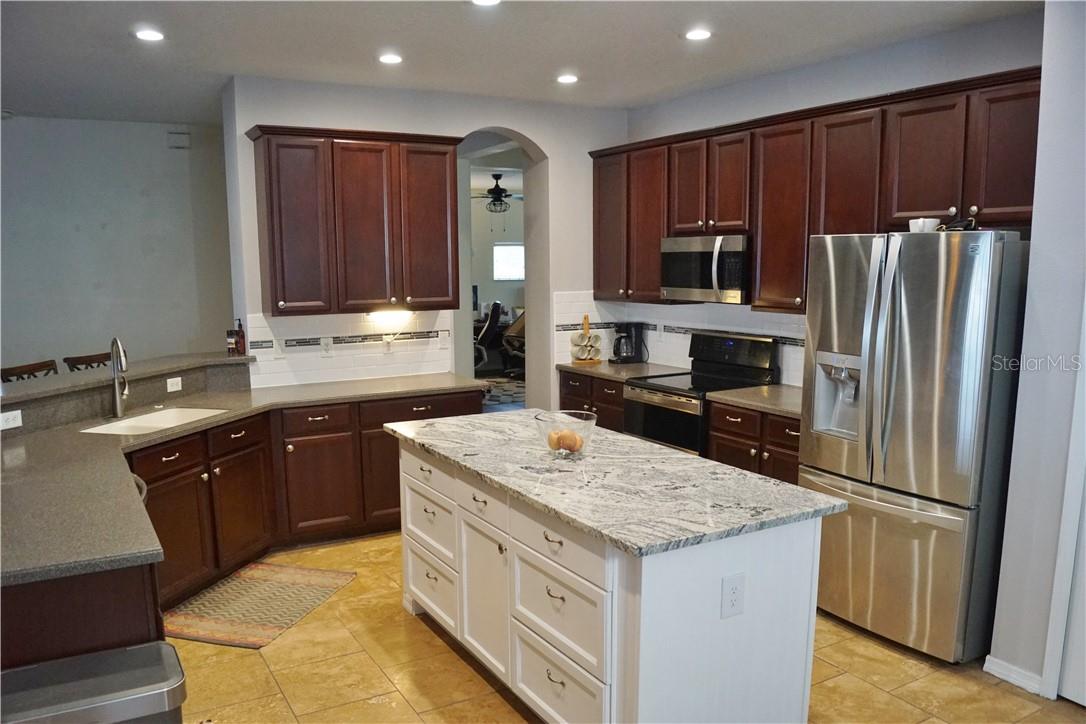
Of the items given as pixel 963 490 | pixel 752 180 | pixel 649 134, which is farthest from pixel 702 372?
pixel 963 490

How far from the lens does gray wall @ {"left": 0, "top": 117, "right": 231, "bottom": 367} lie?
226 inches

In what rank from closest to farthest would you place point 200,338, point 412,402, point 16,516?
point 16,516 → point 412,402 → point 200,338

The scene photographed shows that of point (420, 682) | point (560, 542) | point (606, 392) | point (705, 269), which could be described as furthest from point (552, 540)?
point (606, 392)

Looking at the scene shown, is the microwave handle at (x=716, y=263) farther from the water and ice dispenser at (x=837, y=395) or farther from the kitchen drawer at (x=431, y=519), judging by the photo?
the kitchen drawer at (x=431, y=519)

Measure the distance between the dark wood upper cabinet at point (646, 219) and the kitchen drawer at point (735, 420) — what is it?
44.7 inches

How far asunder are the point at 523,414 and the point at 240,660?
156cm

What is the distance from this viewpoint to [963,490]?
10.0 ft

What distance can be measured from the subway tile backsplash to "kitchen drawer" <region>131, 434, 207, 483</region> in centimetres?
261

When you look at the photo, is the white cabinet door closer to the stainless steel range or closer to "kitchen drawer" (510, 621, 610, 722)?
"kitchen drawer" (510, 621, 610, 722)

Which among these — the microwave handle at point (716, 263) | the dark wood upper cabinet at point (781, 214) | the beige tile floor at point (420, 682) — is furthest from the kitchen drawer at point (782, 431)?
the microwave handle at point (716, 263)

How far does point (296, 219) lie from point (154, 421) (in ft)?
4.36

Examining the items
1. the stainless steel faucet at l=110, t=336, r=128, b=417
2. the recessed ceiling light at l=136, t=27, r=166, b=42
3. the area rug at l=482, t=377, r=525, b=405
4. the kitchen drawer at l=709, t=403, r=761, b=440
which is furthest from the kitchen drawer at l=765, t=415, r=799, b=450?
the area rug at l=482, t=377, r=525, b=405

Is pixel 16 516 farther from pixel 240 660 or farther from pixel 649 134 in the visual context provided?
pixel 649 134

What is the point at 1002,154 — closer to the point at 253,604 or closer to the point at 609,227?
the point at 609,227
